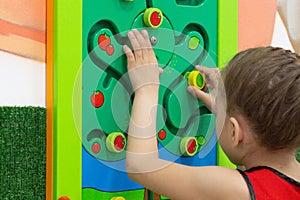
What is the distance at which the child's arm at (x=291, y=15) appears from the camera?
115 centimetres

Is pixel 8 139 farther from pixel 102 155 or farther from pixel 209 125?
pixel 209 125

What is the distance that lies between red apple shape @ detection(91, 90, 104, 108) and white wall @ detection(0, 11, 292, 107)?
7 centimetres

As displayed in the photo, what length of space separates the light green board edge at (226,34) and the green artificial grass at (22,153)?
34 cm

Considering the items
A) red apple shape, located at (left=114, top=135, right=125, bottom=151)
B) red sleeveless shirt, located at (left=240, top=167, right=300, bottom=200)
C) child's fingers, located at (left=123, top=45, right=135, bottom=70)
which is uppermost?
child's fingers, located at (left=123, top=45, right=135, bottom=70)

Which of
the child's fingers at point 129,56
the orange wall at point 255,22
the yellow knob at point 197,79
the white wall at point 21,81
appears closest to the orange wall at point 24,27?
the white wall at point 21,81

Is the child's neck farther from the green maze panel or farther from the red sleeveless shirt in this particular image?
the green maze panel

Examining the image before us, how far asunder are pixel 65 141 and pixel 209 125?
0.92 feet

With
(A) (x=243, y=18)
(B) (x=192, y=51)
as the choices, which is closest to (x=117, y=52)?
(B) (x=192, y=51)

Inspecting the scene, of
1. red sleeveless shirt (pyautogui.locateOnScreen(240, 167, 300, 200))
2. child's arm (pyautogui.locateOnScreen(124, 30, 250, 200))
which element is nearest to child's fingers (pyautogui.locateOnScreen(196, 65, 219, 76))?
child's arm (pyautogui.locateOnScreen(124, 30, 250, 200))

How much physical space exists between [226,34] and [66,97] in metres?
0.35

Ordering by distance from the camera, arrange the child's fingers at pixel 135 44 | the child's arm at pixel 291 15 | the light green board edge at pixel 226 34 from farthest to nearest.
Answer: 1. the child's arm at pixel 291 15
2. the light green board edge at pixel 226 34
3. the child's fingers at pixel 135 44

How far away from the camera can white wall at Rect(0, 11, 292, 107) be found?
0.75 meters

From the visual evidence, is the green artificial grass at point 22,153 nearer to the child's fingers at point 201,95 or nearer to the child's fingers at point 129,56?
the child's fingers at point 129,56

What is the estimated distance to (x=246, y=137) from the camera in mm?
780
